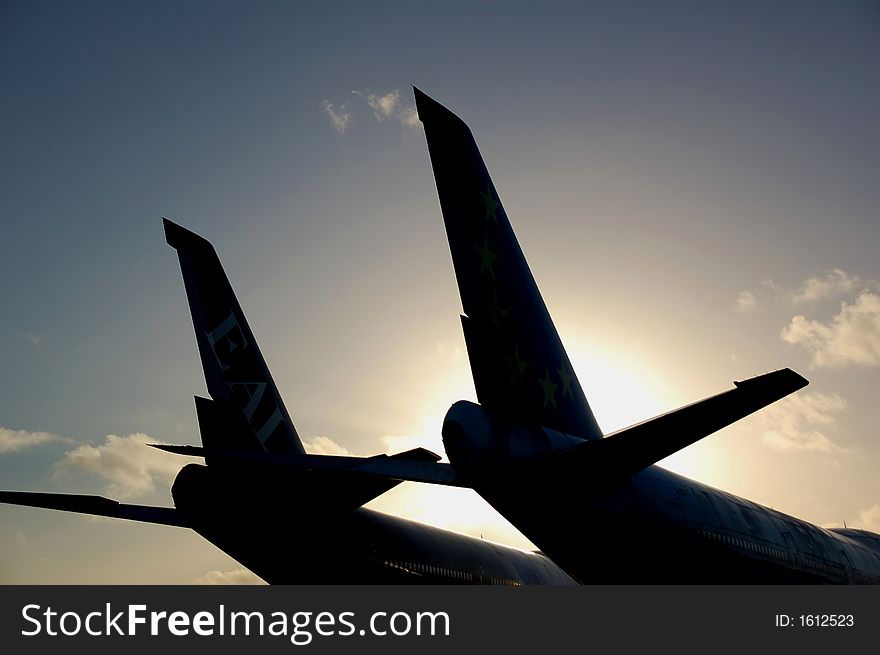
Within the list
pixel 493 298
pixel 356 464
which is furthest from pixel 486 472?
pixel 493 298

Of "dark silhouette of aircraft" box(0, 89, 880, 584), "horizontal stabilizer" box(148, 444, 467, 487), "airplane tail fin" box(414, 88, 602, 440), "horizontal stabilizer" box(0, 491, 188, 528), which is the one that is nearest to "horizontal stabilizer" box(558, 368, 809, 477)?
"dark silhouette of aircraft" box(0, 89, 880, 584)

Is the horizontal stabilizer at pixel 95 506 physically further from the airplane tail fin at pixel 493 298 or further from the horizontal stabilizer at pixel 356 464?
the airplane tail fin at pixel 493 298

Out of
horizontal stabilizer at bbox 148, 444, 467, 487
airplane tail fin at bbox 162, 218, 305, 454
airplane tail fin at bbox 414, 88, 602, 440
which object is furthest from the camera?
airplane tail fin at bbox 162, 218, 305, 454

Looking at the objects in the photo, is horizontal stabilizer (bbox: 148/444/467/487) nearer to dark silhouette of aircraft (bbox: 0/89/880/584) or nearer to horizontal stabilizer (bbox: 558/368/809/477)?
dark silhouette of aircraft (bbox: 0/89/880/584)

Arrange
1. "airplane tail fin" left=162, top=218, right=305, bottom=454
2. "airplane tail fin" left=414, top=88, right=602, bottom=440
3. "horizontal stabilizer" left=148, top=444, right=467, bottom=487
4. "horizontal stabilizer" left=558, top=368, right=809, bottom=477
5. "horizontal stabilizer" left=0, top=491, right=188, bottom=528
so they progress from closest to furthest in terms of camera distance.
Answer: "horizontal stabilizer" left=558, top=368, right=809, bottom=477 < "horizontal stabilizer" left=148, top=444, right=467, bottom=487 < "airplane tail fin" left=414, top=88, right=602, bottom=440 < "horizontal stabilizer" left=0, top=491, right=188, bottom=528 < "airplane tail fin" left=162, top=218, right=305, bottom=454

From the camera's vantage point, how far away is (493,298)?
9750 millimetres

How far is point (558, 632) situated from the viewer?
8078 millimetres

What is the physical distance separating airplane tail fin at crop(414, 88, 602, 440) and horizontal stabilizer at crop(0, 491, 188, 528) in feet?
22.5

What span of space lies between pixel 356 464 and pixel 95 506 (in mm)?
6125

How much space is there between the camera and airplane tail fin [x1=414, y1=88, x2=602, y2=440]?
939 centimetres

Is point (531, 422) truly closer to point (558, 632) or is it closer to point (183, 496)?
point (558, 632)

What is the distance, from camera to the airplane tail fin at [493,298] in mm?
9391

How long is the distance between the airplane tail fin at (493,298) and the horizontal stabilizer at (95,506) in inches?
270

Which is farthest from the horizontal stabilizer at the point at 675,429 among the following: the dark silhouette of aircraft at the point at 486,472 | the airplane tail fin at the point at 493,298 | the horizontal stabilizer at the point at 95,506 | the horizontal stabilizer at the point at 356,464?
the horizontal stabilizer at the point at 95,506
